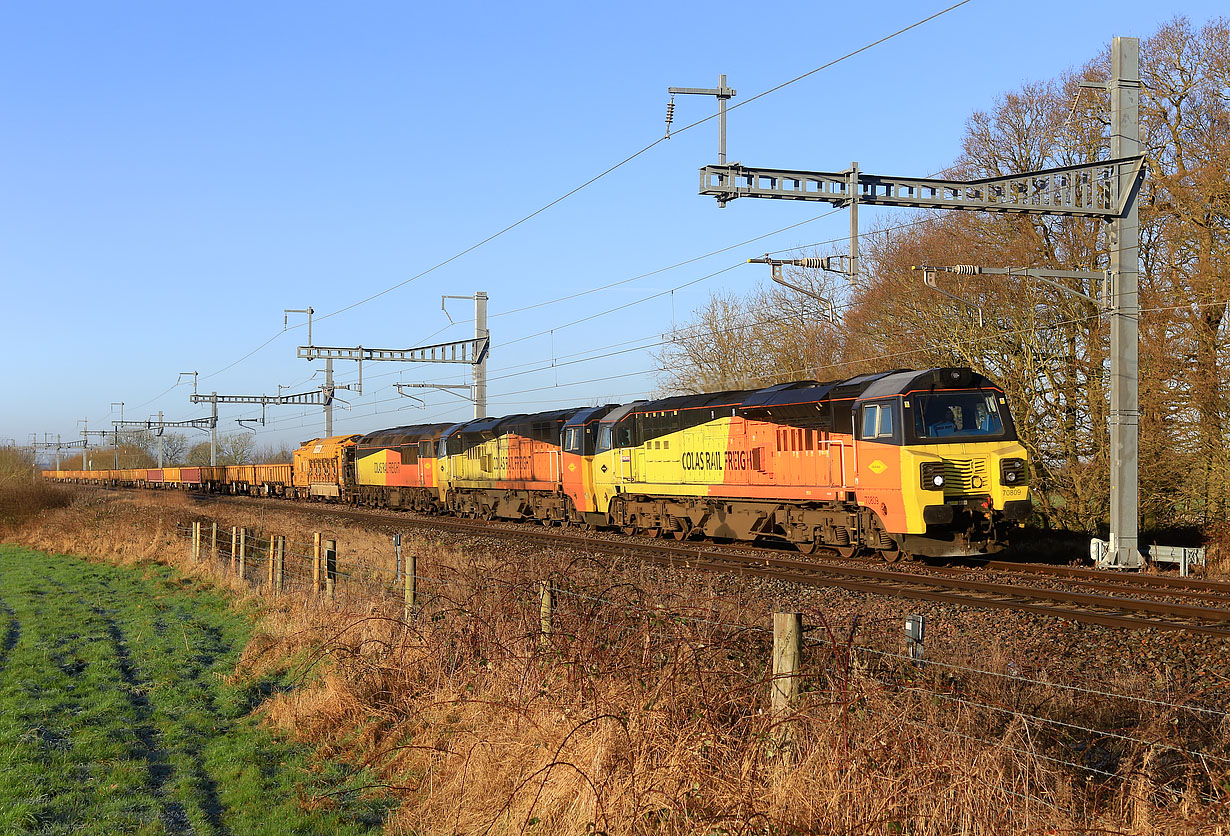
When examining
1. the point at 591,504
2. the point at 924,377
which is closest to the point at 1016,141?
the point at 924,377

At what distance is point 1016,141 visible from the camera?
26406 millimetres

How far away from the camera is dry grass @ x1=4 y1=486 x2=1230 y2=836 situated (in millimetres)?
4988

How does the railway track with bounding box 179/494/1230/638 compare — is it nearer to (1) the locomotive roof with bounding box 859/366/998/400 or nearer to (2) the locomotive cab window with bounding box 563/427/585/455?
(1) the locomotive roof with bounding box 859/366/998/400

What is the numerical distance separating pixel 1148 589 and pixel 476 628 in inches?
448

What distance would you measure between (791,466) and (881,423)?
8.56 feet

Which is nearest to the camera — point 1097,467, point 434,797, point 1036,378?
point 434,797

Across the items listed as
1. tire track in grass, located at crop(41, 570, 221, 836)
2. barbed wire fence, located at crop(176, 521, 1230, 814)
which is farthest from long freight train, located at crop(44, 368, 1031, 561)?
tire track in grass, located at crop(41, 570, 221, 836)

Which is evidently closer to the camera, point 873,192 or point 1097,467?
point 873,192

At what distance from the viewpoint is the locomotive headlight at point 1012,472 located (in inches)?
690

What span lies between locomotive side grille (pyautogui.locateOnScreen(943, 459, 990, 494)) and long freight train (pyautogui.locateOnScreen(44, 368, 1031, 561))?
24 millimetres

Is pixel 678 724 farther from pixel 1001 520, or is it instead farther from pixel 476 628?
pixel 1001 520

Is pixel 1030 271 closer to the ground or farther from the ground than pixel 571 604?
farther from the ground

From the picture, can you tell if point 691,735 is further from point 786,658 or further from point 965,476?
point 965,476

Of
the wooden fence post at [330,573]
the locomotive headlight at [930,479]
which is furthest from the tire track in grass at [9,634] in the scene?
the locomotive headlight at [930,479]
